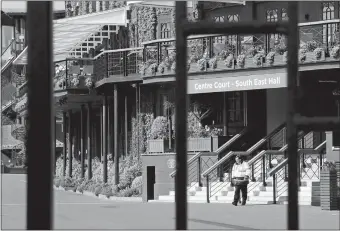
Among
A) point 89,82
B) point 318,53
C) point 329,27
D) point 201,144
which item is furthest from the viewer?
point 89,82

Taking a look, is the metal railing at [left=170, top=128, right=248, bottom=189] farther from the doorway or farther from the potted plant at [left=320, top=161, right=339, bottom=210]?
the potted plant at [left=320, top=161, right=339, bottom=210]

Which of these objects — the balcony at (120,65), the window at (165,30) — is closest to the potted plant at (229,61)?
the balcony at (120,65)

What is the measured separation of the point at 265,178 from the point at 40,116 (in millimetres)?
24157

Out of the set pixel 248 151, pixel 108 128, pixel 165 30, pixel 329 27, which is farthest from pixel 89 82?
pixel 329 27

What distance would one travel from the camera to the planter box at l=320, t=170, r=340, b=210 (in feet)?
68.2

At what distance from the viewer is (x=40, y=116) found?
1.98m

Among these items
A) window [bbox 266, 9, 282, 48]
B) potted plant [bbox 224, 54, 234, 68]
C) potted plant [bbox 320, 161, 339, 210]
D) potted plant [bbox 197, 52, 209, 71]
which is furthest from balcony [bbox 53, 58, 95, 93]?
potted plant [bbox 320, 161, 339, 210]

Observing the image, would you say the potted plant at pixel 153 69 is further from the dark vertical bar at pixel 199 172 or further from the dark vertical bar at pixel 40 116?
the dark vertical bar at pixel 40 116

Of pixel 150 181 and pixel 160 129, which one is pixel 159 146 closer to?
pixel 150 181

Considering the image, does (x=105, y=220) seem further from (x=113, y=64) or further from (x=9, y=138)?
(x=9, y=138)

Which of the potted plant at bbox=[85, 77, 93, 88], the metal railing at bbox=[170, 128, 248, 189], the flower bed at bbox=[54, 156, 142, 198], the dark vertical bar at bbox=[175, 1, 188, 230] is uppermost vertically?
the potted plant at bbox=[85, 77, 93, 88]

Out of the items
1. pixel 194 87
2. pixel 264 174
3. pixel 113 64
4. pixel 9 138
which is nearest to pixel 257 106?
pixel 194 87

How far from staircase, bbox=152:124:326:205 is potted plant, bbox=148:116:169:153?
220cm

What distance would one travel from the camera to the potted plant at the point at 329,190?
2078 centimetres
